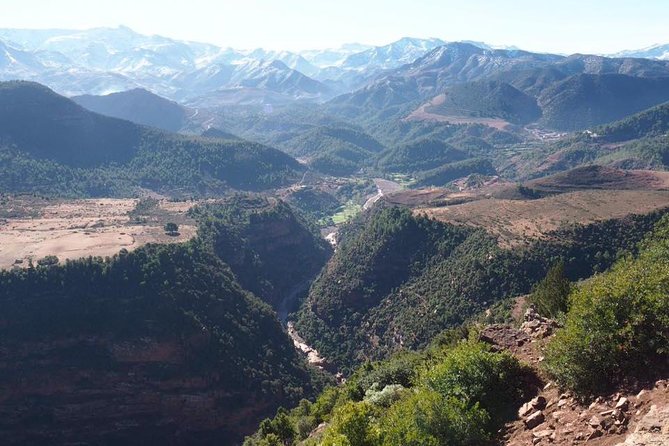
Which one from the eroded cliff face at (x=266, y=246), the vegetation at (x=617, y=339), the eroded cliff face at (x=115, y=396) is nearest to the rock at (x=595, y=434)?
the vegetation at (x=617, y=339)

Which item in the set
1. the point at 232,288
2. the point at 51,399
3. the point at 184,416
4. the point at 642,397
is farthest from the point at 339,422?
the point at 232,288

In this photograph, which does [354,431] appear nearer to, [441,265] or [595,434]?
[595,434]

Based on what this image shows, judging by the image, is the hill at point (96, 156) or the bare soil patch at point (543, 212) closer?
the bare soil patch at point (543, 212)

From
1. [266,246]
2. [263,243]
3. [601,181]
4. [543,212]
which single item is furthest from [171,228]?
[601,181]

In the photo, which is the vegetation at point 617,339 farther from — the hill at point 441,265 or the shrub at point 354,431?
the hill at point 441,265

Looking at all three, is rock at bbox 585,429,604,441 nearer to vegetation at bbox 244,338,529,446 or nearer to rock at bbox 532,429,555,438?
rock at bbox 532,429,555,438

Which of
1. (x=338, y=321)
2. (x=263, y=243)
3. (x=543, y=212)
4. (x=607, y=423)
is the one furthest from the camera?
(x=263, y=243)
